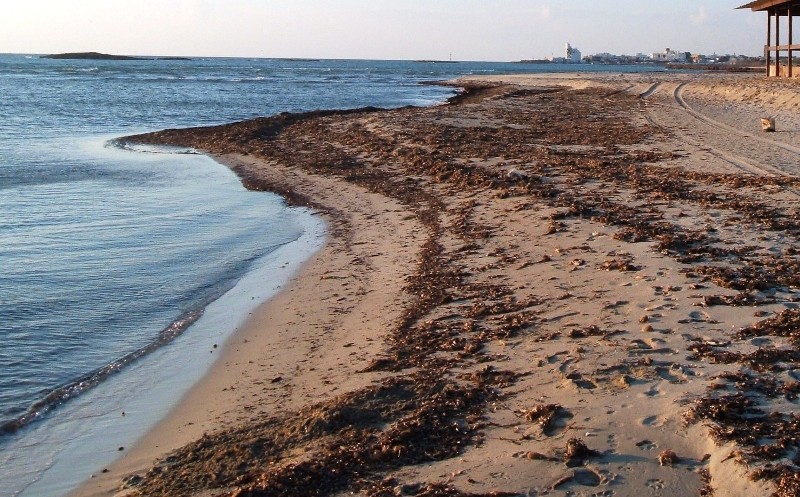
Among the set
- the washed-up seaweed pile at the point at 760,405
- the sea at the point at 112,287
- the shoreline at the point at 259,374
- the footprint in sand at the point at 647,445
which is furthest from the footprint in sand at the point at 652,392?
the sea at the point at 112,287

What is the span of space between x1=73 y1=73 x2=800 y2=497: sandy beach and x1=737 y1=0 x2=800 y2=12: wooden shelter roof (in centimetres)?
1886

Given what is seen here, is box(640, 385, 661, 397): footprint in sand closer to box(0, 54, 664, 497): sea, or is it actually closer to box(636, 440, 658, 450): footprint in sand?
box(636, 440, 658, 450): footprint in sand

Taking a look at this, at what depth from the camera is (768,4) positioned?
101 feet

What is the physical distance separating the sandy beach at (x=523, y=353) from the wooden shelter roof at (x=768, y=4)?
18856 mm

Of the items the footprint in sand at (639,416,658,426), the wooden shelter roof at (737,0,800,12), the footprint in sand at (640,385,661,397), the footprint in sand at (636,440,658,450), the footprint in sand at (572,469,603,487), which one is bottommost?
the footprint in sand at (572,469,603,487)

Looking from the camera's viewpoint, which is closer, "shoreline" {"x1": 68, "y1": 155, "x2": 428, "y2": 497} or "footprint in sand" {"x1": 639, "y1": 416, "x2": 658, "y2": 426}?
"footprint in sand" {"x1": 639, "y1": 416, "x2": 658, "y2": 426}

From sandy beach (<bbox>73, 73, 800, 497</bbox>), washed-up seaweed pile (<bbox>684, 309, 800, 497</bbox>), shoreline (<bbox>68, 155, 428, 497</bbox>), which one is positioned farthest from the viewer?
shoreline (<bbox>68, 155, 428, 497</bbox>)

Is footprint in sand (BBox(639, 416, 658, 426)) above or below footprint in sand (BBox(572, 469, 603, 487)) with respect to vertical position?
above

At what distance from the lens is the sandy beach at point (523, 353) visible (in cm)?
425

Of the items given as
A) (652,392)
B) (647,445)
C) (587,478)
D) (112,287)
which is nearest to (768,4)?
(112,287)

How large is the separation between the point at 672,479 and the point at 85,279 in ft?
23.3

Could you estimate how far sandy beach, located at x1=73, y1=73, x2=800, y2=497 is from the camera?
14.0 feet

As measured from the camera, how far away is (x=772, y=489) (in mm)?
3771

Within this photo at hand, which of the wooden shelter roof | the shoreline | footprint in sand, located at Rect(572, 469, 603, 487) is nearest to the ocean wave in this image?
the shoreline
